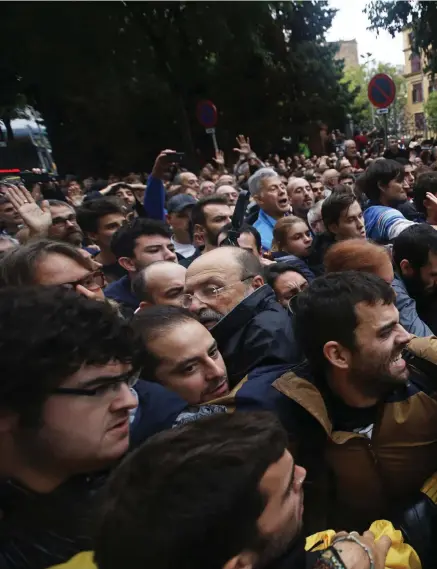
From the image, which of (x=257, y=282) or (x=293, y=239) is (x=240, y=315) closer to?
(x=257, y=282)

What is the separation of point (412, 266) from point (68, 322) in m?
1.85

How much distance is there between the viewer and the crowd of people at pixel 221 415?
0.96m

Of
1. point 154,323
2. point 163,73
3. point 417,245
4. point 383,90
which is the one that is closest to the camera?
point 154,323

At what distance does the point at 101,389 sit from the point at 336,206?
2580 millimetres

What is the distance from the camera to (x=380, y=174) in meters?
4.14

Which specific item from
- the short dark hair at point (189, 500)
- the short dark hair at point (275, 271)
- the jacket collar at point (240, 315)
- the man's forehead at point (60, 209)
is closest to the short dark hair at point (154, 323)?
the jacket collar at point (240, 315)

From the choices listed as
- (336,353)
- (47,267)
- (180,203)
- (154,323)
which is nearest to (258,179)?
(180,203)

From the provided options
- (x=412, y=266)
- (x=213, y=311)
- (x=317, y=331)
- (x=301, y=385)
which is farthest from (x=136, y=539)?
(x=412, y=266)

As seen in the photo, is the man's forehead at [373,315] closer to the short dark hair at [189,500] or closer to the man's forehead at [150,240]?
the short dark hair at [189,500]

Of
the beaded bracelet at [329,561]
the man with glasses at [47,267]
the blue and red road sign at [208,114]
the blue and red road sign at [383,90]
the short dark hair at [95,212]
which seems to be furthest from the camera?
the blue and red road sign at [208,114]

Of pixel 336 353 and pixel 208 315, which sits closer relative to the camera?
pixel 336 353

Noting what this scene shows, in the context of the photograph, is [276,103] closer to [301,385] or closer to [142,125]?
[142,125]

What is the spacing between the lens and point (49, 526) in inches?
45.9

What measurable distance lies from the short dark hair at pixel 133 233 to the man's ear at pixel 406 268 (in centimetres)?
137
